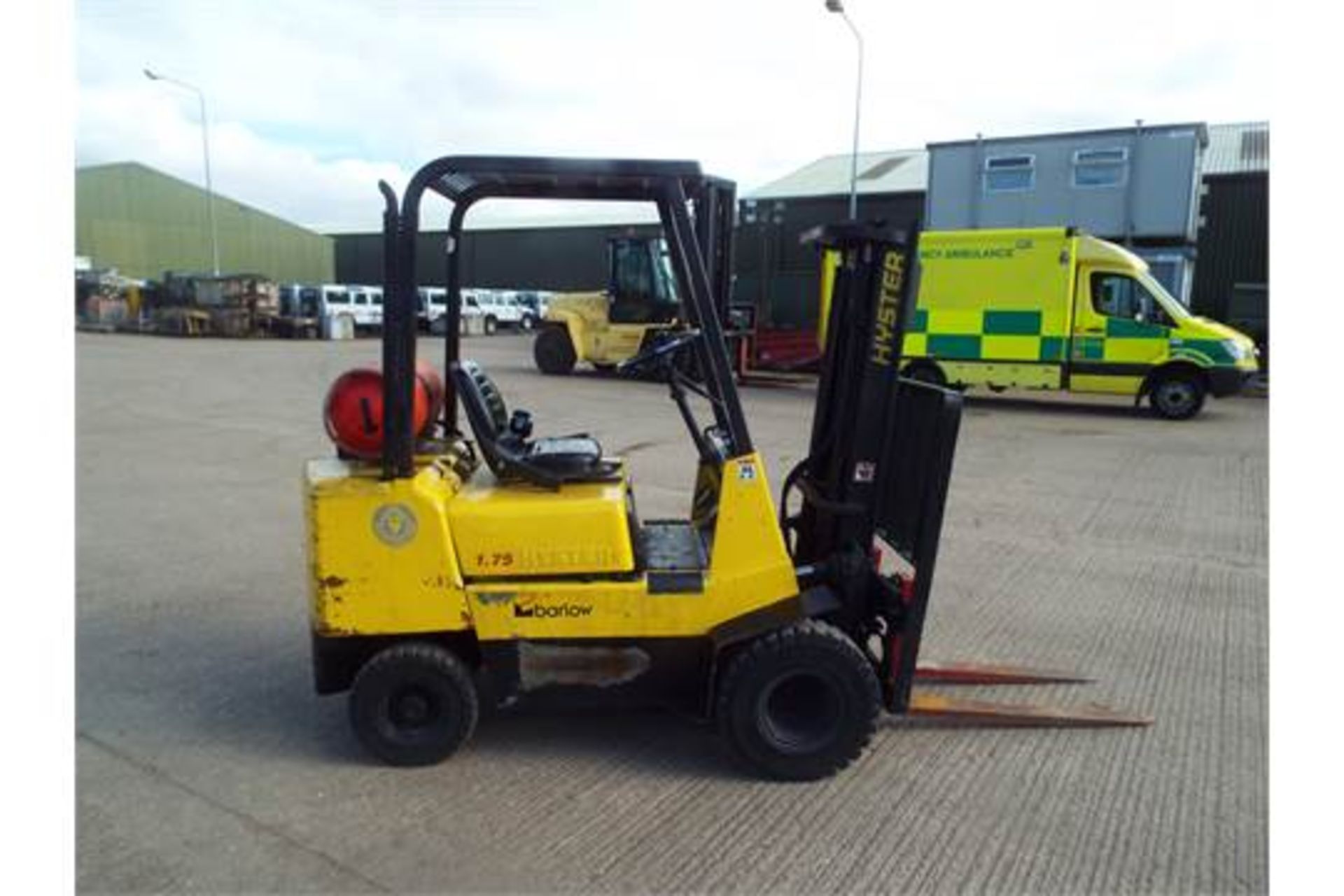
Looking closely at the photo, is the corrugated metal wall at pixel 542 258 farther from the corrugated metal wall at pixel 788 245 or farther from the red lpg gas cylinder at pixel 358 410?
the red lpg gas cylinder at pixel 358 410

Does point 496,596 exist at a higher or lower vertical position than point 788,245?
lower

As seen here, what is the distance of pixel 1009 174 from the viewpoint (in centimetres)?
1919

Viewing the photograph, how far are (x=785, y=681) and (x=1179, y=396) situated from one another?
12.5 meters

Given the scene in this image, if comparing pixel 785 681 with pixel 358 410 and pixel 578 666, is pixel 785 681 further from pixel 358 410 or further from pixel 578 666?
pixel 358 410

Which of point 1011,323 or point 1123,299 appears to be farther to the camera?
point 1011,323

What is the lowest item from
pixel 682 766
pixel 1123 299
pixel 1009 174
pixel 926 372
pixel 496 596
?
pixel 682 766

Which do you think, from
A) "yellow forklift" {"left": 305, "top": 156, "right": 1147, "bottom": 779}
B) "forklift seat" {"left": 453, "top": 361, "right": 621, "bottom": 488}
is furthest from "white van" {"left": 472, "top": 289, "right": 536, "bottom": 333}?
"yellow forklift" {"left": 305, "top": 156, "right": 1147, "bottom": 779}

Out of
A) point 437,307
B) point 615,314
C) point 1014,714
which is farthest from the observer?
point 437,307

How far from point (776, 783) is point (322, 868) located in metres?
1.57

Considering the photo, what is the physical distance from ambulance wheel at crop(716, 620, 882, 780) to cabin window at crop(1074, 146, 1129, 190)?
1827 centimetres

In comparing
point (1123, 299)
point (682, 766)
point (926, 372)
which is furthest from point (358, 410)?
point (1123, 299)

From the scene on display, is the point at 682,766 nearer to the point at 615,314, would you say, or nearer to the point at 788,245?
the point at 615,314

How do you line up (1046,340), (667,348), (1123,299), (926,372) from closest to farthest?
(667,348) < (1123,299) < (1046,340) < (926,372)

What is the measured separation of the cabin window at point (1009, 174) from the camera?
18953 mm
